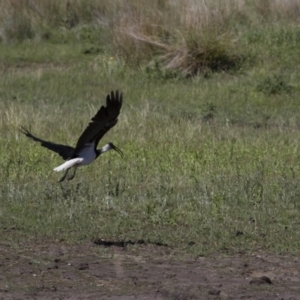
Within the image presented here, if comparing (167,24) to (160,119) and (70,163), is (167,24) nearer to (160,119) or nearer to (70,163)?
(160,119)

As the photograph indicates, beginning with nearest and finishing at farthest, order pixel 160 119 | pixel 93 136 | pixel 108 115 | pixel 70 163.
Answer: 1. pixel 108 115
2. pixel 93 136
3. pixel 70 163
4. pixel 160 119

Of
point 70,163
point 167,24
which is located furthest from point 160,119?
point 167,24

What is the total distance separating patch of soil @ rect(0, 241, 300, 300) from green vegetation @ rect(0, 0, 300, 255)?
281mm

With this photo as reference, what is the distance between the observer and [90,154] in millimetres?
7953

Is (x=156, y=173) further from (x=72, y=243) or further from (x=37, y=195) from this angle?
(x=72, y=243)

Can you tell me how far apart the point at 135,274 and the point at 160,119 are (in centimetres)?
572

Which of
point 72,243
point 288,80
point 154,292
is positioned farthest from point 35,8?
point 154,292

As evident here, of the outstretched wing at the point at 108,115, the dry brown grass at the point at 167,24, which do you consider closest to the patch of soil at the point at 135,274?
the outstretched wing at the point at 108,115

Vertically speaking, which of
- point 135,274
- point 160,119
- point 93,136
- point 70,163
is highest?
point 93,136

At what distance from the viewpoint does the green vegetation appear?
7.62 meters

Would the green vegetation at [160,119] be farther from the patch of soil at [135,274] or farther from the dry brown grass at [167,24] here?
the patch of soil at [135,274]

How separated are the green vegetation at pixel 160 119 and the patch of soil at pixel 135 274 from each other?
28cm

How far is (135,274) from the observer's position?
20.3ft

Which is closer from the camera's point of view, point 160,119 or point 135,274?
point 135,274
